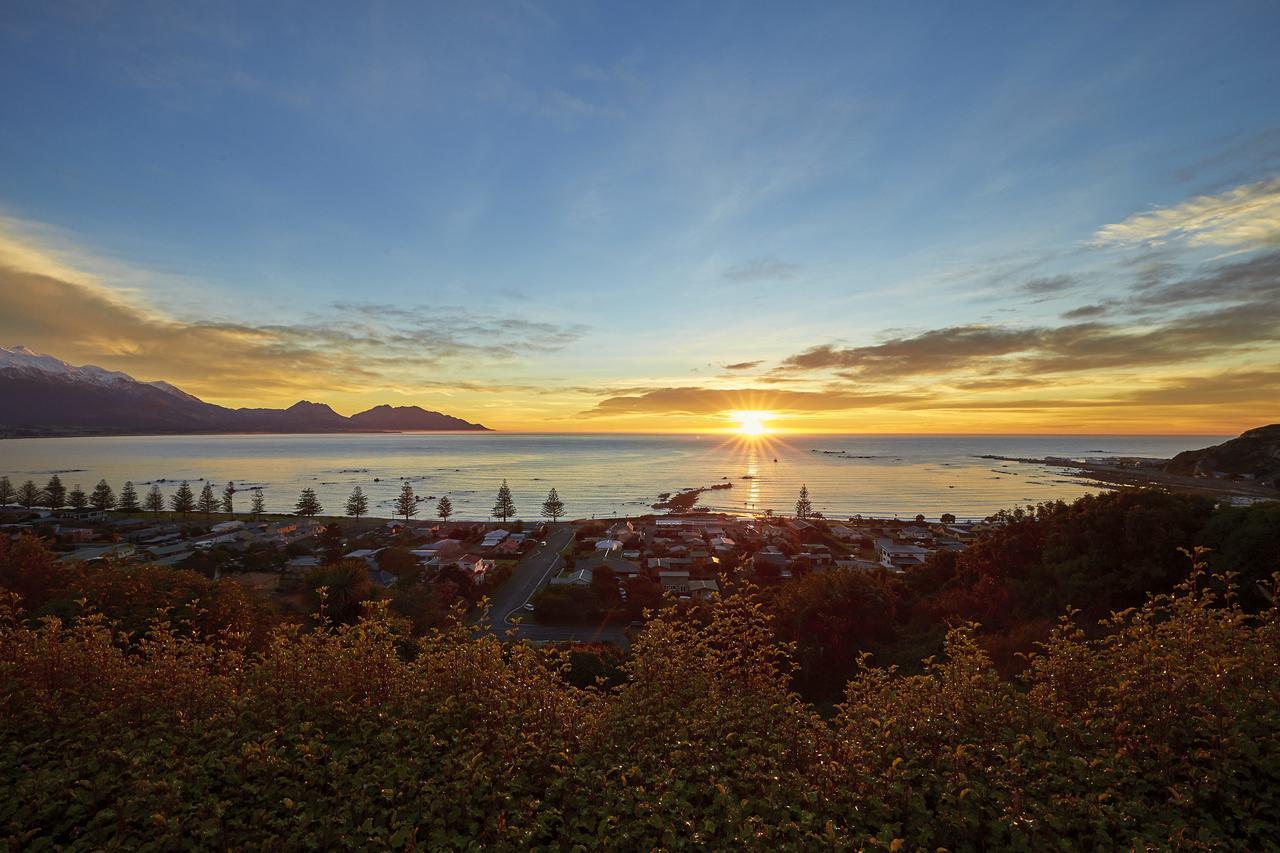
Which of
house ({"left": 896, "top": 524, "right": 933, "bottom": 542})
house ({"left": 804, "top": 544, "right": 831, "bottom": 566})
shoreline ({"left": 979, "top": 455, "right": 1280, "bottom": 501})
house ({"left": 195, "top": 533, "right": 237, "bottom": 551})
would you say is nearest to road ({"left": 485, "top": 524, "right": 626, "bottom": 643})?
house ({"left": 804, "top": 544, "right": 831, "bottom": 566})

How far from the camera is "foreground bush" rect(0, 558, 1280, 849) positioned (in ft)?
11.6

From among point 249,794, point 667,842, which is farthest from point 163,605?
point 667,842

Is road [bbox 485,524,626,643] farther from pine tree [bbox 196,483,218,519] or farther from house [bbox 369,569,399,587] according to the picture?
pine tree [bbox 196,483,218,519]

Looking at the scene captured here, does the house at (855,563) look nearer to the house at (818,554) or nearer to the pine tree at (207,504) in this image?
the house at (818,554)

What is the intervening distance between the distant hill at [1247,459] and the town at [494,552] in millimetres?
49395

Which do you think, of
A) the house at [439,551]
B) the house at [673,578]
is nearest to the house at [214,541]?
the house at [439,551]

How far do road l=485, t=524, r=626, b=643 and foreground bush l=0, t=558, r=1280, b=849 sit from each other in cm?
210

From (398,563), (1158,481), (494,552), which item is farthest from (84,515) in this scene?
(1158,481)

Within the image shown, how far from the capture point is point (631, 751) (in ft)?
15.2

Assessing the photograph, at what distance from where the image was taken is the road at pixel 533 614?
20531 millimetres

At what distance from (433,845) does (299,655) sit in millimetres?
3420

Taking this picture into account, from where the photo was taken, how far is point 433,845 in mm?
3350

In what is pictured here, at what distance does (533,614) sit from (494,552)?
1536cm

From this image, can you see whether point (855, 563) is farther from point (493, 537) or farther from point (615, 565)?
point (493, 537)
